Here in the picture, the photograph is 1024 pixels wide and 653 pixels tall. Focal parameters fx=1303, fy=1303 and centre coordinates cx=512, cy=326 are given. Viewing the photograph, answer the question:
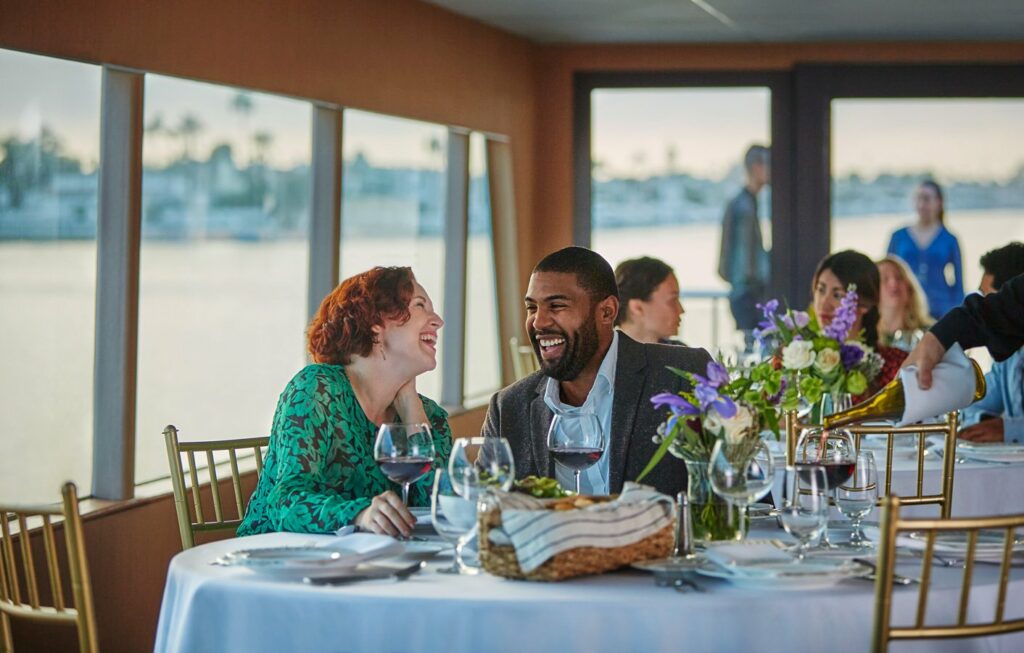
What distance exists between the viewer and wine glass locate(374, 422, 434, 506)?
2.43m

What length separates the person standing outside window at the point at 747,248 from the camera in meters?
8.49

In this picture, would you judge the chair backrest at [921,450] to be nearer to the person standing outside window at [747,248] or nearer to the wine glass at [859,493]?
the wine glass at [859,493]

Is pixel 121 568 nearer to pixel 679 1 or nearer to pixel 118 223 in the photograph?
pixel 118 223

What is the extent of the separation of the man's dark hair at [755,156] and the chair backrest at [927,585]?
6.72 metres

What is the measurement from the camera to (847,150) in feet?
27.6

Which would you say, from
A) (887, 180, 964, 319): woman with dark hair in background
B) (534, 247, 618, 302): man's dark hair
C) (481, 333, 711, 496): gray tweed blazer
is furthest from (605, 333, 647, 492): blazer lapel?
(887, 180, 964, 319): woman with dark hair in background

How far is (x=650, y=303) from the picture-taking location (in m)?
4.77

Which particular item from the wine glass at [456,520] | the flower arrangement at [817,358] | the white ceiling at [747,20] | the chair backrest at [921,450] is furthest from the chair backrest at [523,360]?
the wine glass at [456,520]

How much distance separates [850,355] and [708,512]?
409 mm

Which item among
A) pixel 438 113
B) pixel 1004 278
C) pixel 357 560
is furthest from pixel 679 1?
pixel 357 560

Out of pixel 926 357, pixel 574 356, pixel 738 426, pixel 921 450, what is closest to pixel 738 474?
pixel 738 426

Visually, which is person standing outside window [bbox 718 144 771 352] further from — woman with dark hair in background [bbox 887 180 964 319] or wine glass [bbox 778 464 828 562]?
wine glass [bbox 778 464 828 562]

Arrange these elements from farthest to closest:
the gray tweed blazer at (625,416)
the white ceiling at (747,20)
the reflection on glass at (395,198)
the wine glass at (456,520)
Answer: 1. the white ceiling at (747,20)
2. the reflection on glass at (395,198)
3. the gray tweed blazer at (625,416)
4. the wine glass at (456,520)

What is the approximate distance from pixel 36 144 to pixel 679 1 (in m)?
3.92
